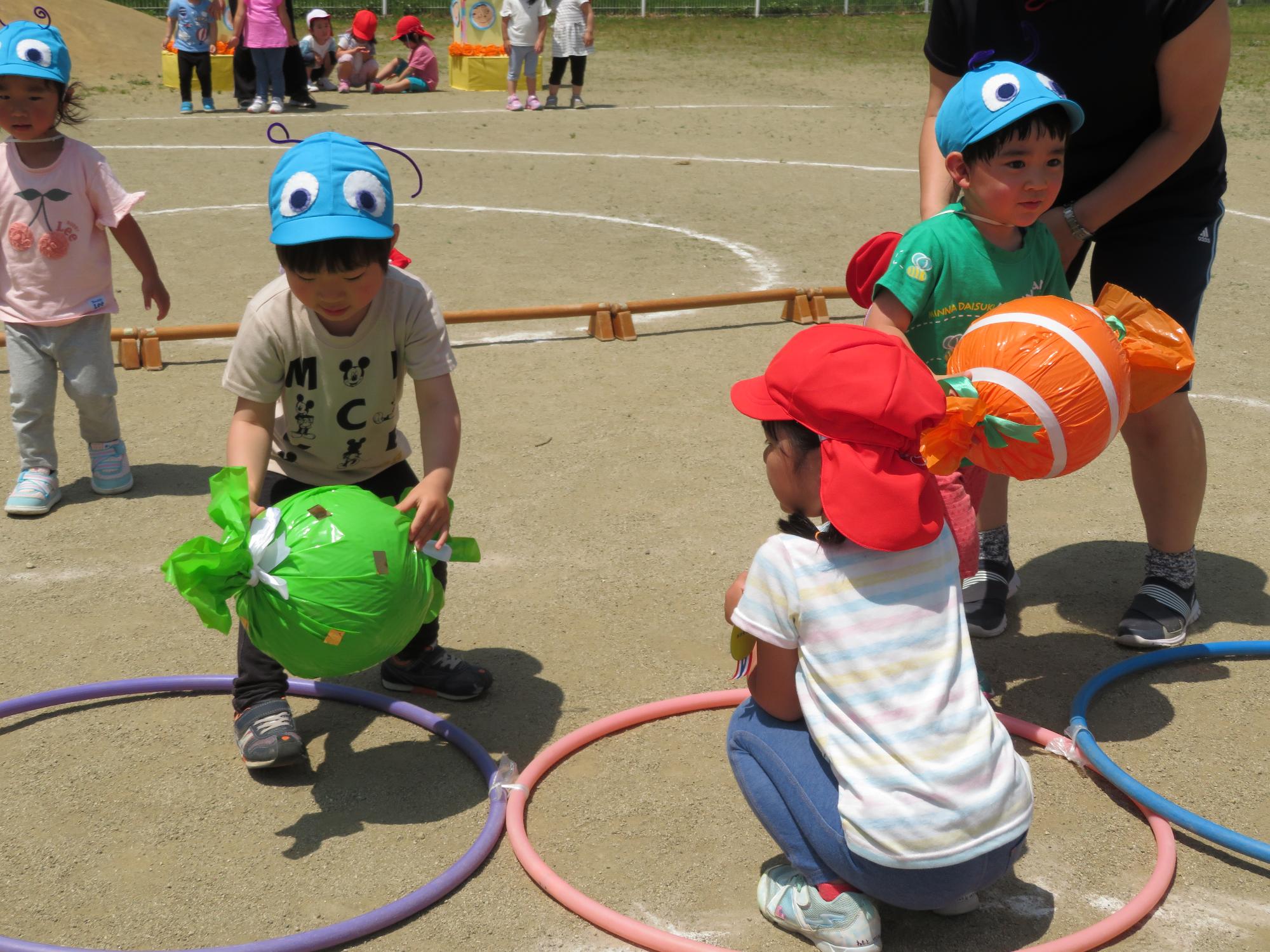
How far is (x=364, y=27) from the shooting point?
65.0ft

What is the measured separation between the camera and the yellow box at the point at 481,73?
1981 centimetres

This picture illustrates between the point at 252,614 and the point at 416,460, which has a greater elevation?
the point at 252,614

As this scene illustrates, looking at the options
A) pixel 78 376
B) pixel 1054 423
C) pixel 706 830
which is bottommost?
pixel 706 830

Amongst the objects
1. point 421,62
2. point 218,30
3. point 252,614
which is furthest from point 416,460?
point 218,30

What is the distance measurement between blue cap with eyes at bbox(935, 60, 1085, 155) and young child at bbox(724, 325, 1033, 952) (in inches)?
45.7

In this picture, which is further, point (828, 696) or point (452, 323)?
point (452, 323)

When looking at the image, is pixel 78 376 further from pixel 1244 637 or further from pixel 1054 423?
pixel 1244 637

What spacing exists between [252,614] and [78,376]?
2.80 meters

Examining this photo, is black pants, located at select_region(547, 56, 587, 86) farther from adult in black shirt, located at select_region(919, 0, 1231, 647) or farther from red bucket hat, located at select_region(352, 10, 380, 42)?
adult in black shirt, located at select_region(919, 0, 1231, 647)

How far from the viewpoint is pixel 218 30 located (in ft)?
67.5

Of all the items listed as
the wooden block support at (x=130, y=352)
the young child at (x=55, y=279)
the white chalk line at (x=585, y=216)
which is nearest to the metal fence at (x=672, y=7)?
the white chalk line at (x=585, y=216)

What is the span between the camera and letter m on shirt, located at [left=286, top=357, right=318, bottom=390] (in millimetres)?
3914

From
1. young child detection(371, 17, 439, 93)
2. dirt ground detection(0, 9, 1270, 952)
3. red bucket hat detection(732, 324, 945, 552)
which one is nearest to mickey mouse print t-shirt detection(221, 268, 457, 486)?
dirt ground detection(0, 9, 1270, 952)

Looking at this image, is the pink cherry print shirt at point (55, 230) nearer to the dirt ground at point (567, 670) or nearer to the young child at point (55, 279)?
the young child at point (55, 279)
